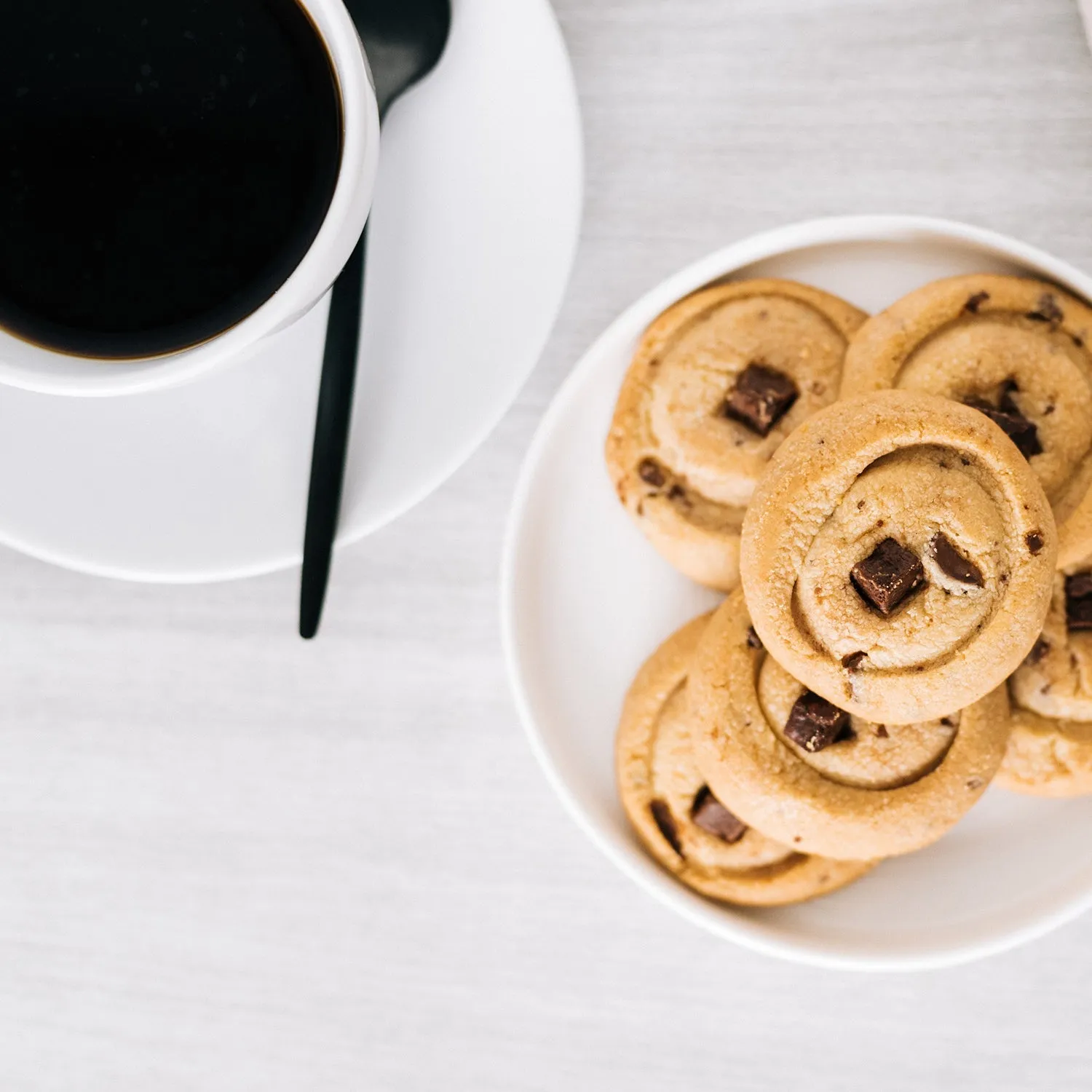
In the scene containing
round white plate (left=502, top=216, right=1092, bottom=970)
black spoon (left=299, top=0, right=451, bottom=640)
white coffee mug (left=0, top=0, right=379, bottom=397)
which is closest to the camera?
white coffee mug (left=0, top=0, right=379, bottom=397)

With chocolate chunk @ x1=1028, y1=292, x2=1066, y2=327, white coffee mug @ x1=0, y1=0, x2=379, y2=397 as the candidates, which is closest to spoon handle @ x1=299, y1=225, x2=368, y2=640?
white coffee mug @ x1=0, y1=0, x2=379, y2=397

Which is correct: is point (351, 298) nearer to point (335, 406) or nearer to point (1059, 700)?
point (335, 406)

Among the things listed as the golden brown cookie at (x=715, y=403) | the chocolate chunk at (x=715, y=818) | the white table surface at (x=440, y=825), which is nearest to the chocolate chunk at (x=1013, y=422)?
the golden brown cookie at (x=715, y=403)

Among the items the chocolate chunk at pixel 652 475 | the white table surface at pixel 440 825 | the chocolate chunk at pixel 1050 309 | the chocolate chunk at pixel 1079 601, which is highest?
the chocolate chunk at pixel 1050 309

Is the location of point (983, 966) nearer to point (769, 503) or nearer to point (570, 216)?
point (769, 503)

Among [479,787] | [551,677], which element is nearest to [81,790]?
[479,787]

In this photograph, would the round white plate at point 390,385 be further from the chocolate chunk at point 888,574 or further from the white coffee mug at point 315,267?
the chocolate chunk at point 888,574

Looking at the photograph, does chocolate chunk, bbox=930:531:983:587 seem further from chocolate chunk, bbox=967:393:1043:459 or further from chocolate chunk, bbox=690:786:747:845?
chocolate chunk, bbox=690:786:747:845

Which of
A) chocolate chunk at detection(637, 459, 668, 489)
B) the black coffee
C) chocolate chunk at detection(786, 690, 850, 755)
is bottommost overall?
chocolate chunk at detection(786, 690, 850, 755)
